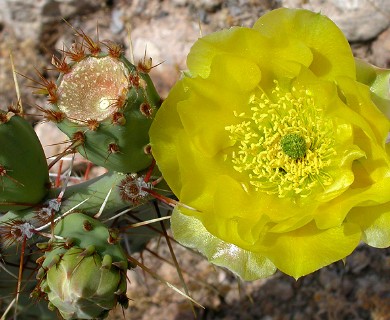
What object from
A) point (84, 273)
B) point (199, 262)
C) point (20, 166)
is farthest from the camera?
point (199, 262)

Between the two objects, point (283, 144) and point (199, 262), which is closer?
point (283, 144)

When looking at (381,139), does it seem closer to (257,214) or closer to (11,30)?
(257,214)

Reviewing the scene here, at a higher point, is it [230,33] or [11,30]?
[230,33]

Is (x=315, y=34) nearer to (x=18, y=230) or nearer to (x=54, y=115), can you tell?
(x=54, y=115)

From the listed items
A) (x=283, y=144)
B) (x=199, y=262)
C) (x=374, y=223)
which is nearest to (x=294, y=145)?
(x=283, y=144)

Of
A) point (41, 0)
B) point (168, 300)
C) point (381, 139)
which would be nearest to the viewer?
point (381, 139)

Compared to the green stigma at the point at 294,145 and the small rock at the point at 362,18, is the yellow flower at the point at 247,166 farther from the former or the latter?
the small rock at the point at 362,18

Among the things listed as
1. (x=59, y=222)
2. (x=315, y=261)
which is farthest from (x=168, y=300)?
(x=315, y=261)

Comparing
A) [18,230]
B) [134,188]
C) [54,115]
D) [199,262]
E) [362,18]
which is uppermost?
[54,115]
